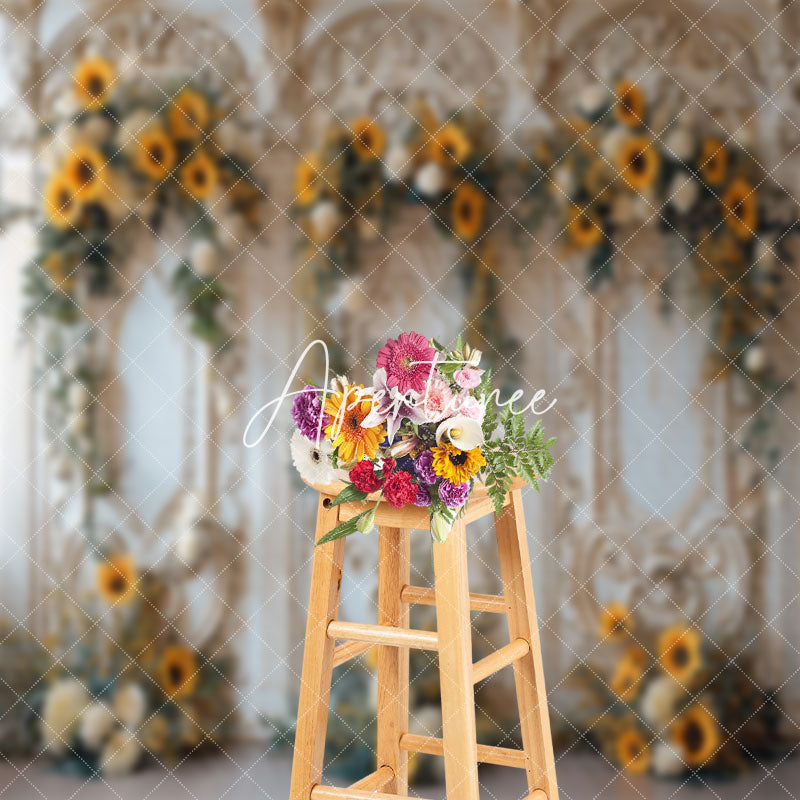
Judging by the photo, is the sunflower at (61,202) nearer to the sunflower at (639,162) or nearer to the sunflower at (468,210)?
the sunflower at (468,210)

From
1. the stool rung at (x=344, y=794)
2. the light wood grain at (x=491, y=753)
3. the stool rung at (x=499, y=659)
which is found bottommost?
the stool rung at (x=344, y=794)

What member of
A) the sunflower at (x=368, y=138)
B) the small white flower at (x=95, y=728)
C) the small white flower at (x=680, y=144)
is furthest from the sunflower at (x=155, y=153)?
the small white flower at (x=95, y=728)

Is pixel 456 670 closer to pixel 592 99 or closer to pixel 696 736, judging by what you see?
pixel 696 736

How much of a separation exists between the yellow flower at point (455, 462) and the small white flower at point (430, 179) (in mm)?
1039

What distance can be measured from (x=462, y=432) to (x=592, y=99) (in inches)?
47.7

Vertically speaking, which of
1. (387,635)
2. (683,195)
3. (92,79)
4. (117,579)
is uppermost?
(92,79)

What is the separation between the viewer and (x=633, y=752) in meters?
2.19

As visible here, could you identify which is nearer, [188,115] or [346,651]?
[346,651]

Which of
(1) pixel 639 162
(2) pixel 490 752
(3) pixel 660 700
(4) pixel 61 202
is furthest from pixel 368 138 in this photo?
(3) pixel 660 700

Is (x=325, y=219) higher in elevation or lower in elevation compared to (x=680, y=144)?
lower

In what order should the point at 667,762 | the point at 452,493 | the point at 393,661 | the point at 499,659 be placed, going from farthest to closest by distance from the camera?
the point at 667,762, the point at 393,661, the point at 499,659, the point at 452,493

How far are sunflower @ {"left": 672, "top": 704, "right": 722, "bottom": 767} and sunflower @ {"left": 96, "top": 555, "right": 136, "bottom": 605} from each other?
1.32m

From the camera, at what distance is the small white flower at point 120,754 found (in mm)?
2184

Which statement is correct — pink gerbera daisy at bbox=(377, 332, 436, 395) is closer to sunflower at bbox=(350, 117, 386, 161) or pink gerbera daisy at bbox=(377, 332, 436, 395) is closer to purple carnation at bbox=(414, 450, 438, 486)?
purple carnation at bbox=(414, 450, 438, 486)
